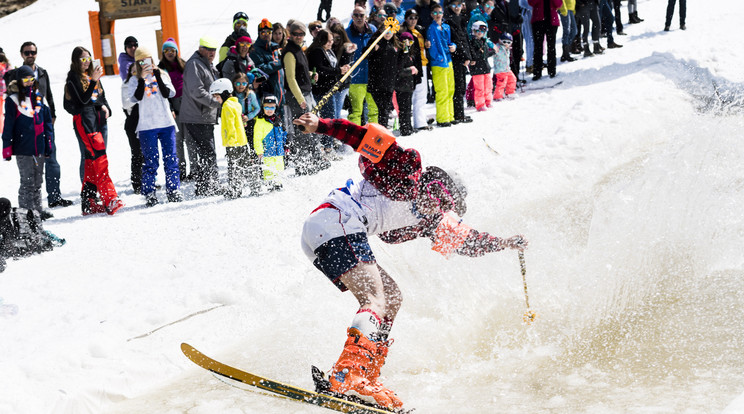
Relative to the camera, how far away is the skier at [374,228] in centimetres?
347

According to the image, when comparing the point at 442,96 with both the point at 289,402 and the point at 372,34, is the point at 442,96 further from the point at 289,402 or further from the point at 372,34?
the point at 289,402

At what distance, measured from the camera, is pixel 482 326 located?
15.1 feet

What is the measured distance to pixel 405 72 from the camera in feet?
31.6

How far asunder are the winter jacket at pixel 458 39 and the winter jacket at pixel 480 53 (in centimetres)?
26

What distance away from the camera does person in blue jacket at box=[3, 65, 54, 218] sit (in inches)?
288

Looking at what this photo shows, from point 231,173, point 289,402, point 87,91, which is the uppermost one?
point 87,91

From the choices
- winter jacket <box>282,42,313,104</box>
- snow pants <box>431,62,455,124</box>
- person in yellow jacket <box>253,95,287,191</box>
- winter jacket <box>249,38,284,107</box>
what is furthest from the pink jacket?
person in yellow jacket <box>253,95,287,191</box>

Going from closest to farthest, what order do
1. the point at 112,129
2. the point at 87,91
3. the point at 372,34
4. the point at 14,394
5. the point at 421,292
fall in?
the point at 14,394
the point at 421,292
the point at 87,91
the point at 372,34
the point at 112,129

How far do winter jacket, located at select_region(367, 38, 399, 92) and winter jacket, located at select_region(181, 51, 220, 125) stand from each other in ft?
7.75

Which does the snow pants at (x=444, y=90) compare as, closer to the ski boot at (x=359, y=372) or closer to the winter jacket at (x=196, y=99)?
the winter jacket at (x=196, y=99)

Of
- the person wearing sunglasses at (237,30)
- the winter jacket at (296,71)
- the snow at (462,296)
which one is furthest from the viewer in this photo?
the person wearing sunglasses at (237,30)

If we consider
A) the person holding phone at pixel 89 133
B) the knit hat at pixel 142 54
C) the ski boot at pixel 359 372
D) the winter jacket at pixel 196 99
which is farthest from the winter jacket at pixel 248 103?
the ski boot at pixel 359 372

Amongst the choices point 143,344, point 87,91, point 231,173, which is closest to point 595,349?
point 143,344

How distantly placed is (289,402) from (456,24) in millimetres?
8158
